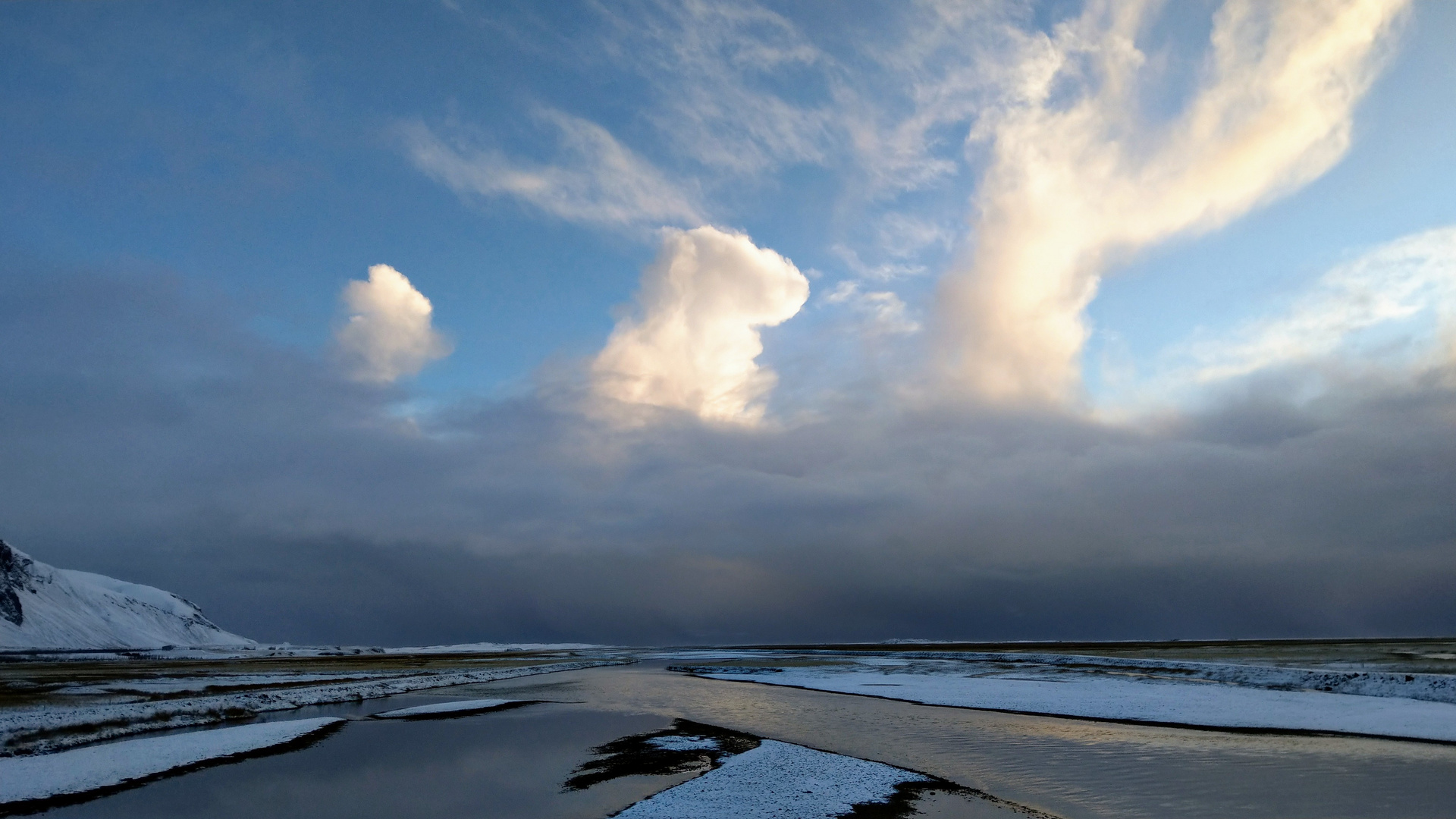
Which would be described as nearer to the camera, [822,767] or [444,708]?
[822,767]

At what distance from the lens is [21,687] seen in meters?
58.4

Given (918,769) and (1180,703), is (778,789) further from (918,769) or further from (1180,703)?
(1180,703)

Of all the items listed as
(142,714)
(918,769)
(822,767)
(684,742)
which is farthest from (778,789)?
(142,714)

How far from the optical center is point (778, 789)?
18.9m

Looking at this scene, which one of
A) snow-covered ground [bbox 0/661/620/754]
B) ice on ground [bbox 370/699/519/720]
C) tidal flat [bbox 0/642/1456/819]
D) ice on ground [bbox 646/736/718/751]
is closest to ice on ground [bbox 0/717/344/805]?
tidal flat [bbox 0/642/1456/819]

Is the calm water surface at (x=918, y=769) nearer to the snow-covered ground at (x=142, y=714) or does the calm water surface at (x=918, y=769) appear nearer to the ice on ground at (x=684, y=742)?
the ice on ground at (x=684, y=742)

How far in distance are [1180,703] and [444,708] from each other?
41.6 m

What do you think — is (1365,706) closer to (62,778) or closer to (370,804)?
(370,804)

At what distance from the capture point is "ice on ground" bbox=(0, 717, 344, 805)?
20.8 m

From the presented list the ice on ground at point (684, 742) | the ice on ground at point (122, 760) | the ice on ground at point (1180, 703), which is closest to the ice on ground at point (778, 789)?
the ice on ground at point (684, 742)

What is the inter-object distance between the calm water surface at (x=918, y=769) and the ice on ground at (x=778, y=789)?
131cm

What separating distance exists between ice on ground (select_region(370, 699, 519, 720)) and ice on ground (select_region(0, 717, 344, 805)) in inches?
248

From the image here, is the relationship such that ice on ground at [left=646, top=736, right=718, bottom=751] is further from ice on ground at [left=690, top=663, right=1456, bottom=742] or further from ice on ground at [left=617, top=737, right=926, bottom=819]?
ice on ground at [left=690, top=663, right=1456, bottom=742]

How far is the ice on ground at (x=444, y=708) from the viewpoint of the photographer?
3944cm
